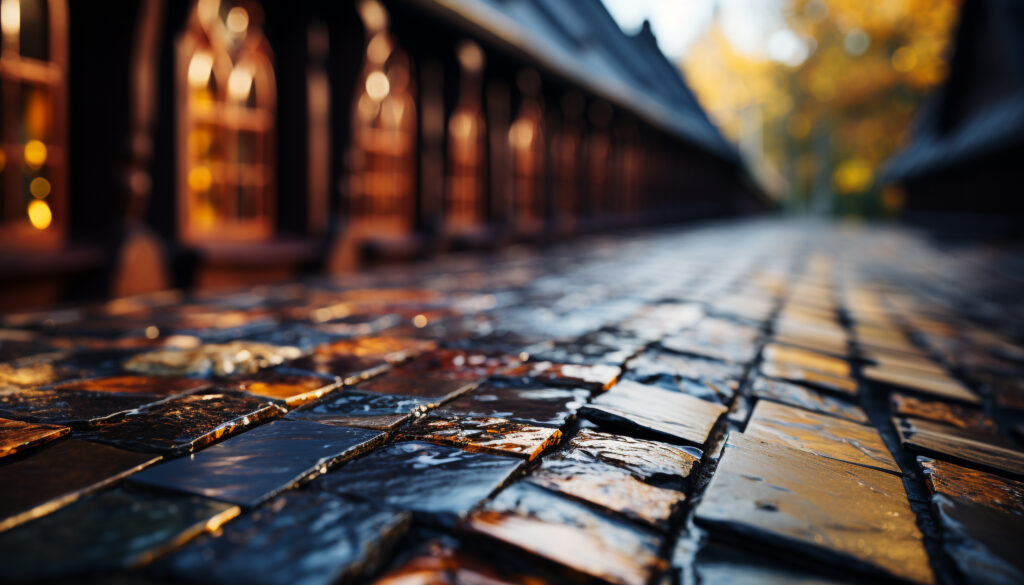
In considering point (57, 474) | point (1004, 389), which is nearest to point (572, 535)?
point (57, 474)

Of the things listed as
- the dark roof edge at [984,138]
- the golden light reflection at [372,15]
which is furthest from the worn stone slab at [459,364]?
the dark roof edge at [984,138]

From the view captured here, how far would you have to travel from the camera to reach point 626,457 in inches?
60.9

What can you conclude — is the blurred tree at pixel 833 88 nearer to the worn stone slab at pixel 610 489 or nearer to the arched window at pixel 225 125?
the arched window at pixel 225 125

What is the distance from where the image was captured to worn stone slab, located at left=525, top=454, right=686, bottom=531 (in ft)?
4.21

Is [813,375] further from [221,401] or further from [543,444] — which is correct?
[221,401]

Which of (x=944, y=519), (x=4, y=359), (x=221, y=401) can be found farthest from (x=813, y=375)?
(x=4, y=359)

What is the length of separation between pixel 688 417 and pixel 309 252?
4.17 meters

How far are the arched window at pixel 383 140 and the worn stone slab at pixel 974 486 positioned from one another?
4.91m

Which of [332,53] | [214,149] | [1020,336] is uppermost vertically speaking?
[332,53]

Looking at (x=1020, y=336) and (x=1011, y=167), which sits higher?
(x=1011, y=167)

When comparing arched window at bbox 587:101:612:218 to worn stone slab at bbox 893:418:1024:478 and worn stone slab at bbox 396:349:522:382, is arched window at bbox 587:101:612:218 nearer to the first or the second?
worn stone slab at bbox 396:349:522:382

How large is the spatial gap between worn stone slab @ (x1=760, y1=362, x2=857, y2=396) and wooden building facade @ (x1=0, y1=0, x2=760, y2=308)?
3.41 m

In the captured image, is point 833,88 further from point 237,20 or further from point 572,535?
point 572,535

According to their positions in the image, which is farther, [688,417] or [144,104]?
[144,104]
